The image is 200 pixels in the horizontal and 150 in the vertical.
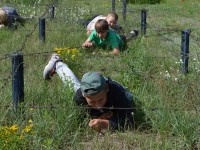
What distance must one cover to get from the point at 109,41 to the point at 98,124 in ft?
12.1

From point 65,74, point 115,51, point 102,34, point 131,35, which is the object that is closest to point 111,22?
point 131,35

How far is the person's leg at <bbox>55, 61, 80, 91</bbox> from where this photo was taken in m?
5.53

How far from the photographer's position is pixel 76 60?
673 centimetres

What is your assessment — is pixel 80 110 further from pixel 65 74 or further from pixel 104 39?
pixel 104 39

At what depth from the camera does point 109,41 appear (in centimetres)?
820

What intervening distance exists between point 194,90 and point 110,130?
3.45 ft

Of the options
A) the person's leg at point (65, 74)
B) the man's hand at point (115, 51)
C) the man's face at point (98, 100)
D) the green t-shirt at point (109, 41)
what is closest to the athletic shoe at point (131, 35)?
the green t-shirt at point (109, 41)

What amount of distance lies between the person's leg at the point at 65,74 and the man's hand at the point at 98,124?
78 cm

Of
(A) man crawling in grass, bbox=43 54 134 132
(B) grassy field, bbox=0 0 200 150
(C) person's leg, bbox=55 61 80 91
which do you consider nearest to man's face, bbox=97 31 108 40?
(B) grassy field, bbox=0 0 200 150

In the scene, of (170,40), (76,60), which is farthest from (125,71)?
(170,40)

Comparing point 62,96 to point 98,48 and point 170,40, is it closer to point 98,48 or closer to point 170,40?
point 98,48

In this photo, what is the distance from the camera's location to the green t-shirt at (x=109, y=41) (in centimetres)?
Result: 819

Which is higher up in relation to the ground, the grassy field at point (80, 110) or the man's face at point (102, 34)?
the man's face at point (102, 34)

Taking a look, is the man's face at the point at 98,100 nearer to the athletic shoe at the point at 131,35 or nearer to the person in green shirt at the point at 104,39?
the person in green shirt at the point at 104,39
